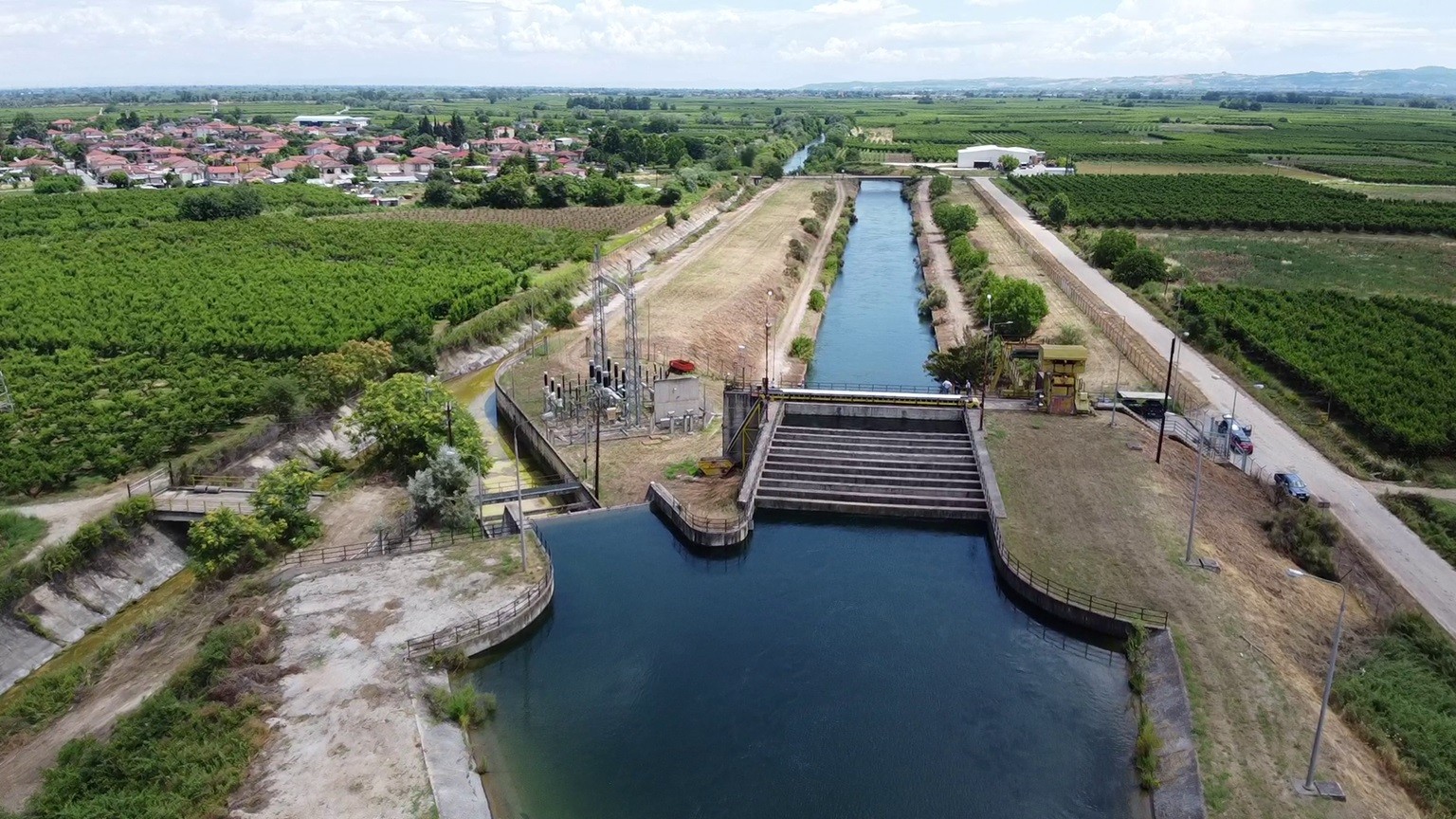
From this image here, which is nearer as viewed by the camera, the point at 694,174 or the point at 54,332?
the point at 54,332

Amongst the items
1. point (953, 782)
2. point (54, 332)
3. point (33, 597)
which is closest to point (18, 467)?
point (33, 597)

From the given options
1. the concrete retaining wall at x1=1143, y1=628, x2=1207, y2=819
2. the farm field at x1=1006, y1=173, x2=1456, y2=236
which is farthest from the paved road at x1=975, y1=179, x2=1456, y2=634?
the farm field at x1=1006, y1=173, x2=1456, y2=236

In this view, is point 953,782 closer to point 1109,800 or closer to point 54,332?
point 1109,800

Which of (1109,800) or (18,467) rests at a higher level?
(18,467)

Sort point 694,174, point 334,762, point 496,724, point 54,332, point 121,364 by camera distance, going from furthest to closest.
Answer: point 694,174
point 54,332
point 121,364
point 496,724
point 334,762

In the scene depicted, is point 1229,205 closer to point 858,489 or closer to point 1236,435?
point 1236,435

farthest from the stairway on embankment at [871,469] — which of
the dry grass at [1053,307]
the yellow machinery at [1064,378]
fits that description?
the dry grass at [1053,307]

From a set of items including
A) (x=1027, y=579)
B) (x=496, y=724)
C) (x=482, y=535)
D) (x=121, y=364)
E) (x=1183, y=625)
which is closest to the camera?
(x=496, y=724)

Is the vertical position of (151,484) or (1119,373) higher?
(1119,373)

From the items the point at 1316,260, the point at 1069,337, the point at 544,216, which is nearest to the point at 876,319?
the point at 1069,337
